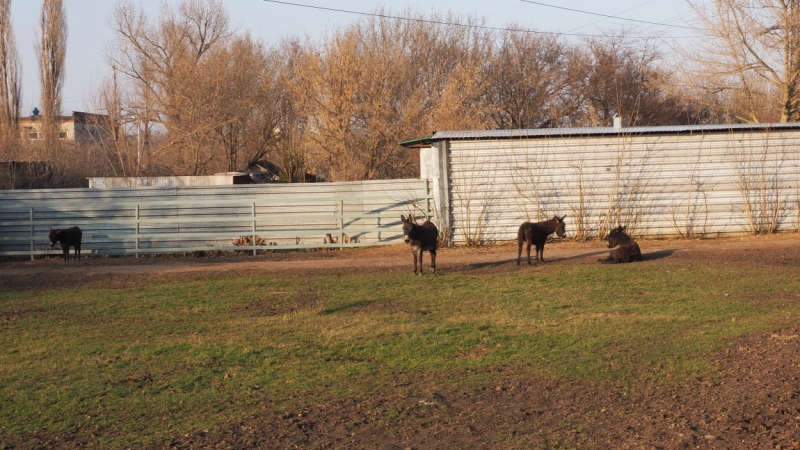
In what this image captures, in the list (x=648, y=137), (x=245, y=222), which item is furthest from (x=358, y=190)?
(x=648, y=137)

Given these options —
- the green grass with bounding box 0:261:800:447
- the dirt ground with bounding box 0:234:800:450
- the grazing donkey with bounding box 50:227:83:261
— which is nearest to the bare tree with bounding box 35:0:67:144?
the grazing donkey with bounding box 50:227:83:261

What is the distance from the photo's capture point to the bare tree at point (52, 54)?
150ft

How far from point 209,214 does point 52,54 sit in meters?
29.8

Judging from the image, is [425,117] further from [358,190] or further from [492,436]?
[492,436]

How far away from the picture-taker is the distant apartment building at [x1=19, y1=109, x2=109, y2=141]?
1612 inches

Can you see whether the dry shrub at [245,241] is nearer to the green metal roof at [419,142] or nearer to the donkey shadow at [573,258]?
the green metal roof at [419,142]

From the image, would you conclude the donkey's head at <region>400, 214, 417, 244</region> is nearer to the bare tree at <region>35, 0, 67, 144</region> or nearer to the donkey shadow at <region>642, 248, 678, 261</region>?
the donkey shadow at <region>642, 248, 678, 261</region>

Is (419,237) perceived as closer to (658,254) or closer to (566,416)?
(658,254)

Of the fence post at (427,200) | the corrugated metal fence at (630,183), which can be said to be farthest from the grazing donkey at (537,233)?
the fence post at (427,200)

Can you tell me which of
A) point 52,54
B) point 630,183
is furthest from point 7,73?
point 630,183

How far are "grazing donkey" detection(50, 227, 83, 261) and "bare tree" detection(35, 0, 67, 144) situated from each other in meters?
25.5

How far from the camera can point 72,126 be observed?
173 ft

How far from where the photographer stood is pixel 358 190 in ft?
76.2

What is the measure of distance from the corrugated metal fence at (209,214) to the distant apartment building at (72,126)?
16334mm
